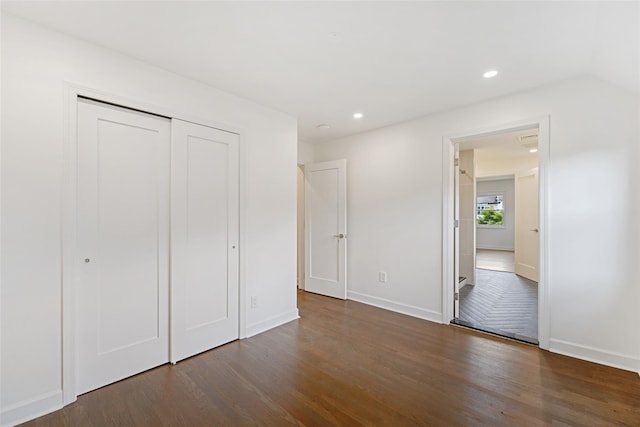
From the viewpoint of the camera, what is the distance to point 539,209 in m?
2.65

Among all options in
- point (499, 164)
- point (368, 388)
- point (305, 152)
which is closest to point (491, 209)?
point (499, 164)

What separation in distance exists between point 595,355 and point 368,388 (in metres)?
2.03

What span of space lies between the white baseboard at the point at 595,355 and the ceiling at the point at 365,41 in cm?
217

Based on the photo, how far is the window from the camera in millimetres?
9805

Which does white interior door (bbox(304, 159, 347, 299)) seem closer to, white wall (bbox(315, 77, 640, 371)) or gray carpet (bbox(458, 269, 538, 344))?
white wall (bbox(315, 77, 640, 371))

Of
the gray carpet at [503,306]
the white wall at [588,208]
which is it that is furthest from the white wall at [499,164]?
the white wall at [588,208]

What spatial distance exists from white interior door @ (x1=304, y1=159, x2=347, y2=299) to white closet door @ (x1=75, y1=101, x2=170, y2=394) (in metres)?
2.42

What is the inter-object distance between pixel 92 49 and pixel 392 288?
384cm

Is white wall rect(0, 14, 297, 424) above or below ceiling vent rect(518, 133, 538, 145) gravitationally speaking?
below

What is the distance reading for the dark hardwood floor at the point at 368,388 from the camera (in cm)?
173

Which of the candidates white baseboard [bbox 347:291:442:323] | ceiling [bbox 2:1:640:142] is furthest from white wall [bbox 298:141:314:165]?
white baseboard [bbox 347:291:442:323]

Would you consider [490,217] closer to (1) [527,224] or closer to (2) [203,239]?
(1) [527,224]

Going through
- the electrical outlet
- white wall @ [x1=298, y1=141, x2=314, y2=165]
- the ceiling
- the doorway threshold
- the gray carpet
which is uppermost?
the ceiling

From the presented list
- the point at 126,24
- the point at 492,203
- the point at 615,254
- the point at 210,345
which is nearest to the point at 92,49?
the point at 126,24
